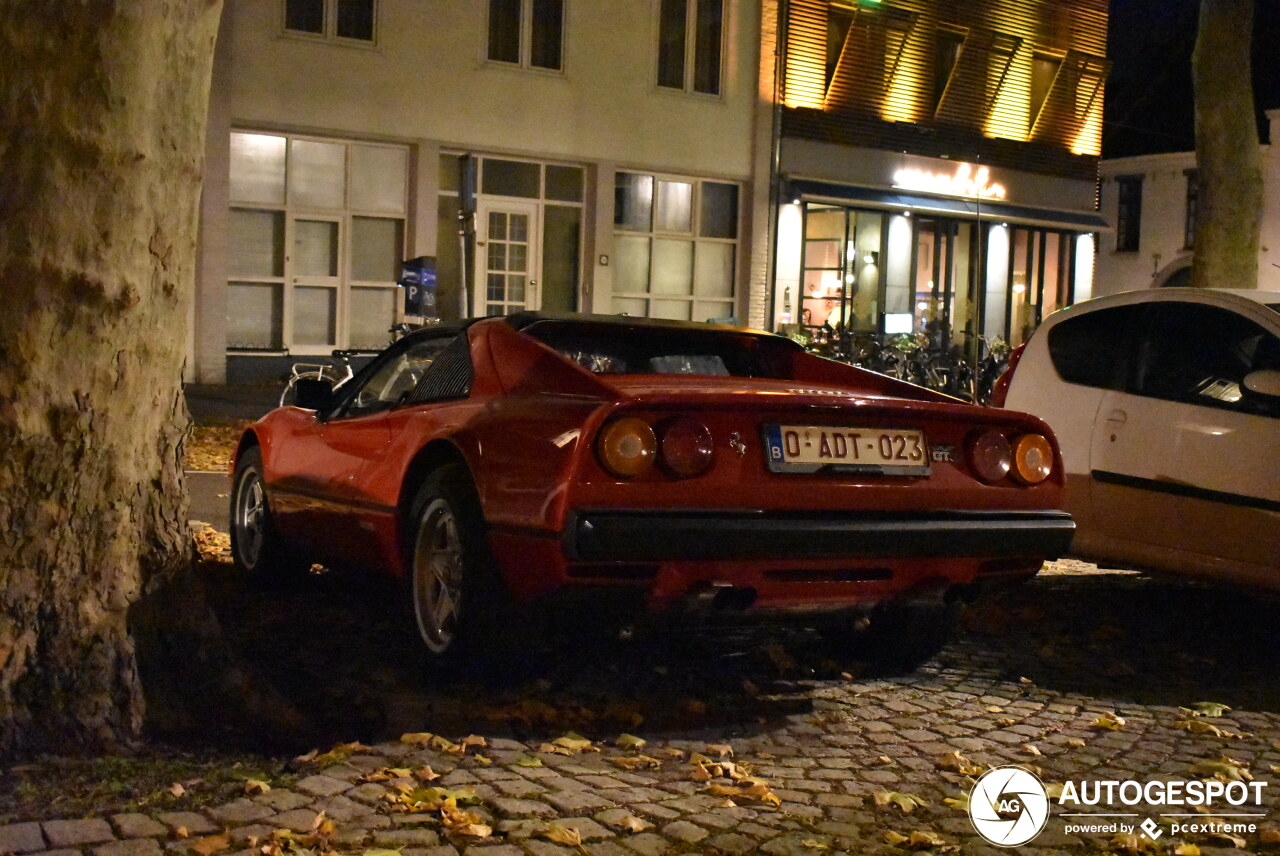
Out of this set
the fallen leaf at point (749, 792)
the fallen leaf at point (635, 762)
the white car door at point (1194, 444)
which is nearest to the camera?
the fallen leaf at point (749, 792)

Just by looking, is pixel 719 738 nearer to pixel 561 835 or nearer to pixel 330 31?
pixel 561 835

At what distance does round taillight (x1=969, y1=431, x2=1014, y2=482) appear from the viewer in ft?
17.4

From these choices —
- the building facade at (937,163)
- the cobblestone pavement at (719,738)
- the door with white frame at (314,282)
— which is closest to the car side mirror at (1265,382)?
the cobblestone pavement at (719,738)

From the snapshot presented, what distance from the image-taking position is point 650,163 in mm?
26438

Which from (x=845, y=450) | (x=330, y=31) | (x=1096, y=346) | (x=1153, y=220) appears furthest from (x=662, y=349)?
(x=1153, y=220)

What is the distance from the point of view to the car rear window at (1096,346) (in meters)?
7.44

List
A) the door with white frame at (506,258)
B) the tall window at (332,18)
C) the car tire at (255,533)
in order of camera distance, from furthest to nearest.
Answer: the door with white frame at (506,258)
the tall window at (332,18)
the car tire at (255,533)

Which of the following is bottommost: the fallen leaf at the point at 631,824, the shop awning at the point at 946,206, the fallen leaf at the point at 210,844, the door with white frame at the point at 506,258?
the fallen leaf at the point at 631,824

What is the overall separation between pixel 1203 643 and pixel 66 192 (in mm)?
5175

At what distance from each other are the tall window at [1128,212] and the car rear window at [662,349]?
1859 inches

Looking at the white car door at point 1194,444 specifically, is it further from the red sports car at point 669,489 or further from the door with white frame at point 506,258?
the door with white frame at point 506,258

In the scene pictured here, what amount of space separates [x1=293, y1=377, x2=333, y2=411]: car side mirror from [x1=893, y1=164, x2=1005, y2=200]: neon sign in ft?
81.7

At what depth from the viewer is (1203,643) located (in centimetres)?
699

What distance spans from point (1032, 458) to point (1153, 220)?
47.5 meters
